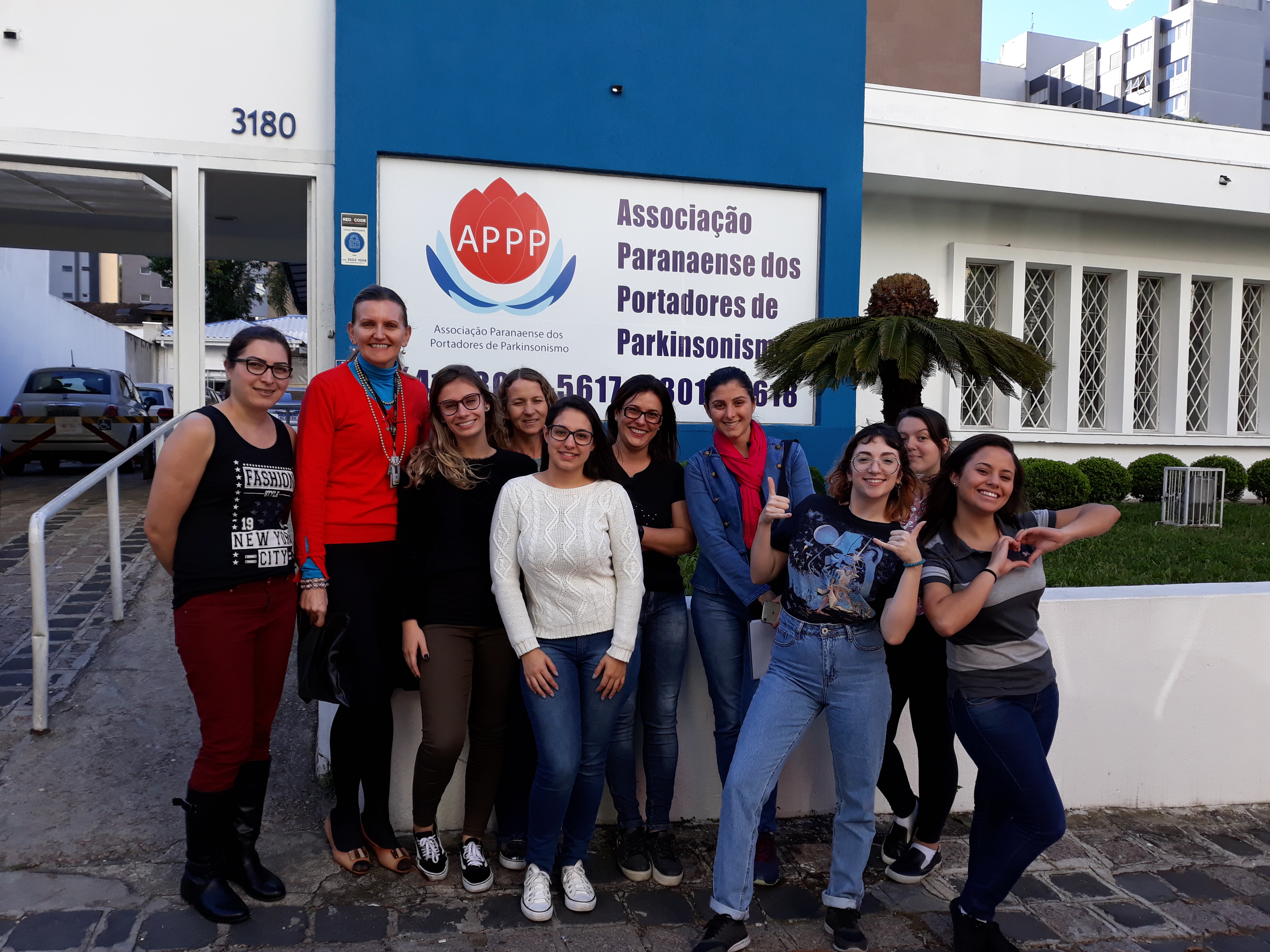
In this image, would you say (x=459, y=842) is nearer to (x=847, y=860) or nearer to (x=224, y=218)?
(x=847, y=860)

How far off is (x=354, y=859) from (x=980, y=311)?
32.0ft

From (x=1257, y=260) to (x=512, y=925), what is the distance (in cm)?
1287

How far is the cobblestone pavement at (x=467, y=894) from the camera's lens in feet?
10.1

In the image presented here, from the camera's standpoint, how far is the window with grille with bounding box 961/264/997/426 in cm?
1083

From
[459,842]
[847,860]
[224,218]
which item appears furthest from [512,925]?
[224,218]

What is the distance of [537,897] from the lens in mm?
3203

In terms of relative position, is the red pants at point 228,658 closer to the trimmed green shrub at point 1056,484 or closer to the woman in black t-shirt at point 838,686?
the woman in black t-shirt at point 838,686

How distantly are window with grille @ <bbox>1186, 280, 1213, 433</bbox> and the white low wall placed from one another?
8.78 m

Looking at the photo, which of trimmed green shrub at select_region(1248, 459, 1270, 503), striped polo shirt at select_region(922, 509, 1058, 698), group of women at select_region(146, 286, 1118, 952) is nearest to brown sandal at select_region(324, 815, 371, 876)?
group of women at select_region(146, 286, 1118, 952)

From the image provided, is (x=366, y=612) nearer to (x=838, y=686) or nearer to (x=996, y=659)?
(x=838, y=686)

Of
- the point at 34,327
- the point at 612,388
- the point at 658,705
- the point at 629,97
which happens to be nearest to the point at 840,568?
the point at 658,705

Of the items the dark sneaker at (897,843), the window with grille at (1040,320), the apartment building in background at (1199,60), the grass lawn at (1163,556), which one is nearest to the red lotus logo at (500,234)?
the grass lawn at (1163,556)

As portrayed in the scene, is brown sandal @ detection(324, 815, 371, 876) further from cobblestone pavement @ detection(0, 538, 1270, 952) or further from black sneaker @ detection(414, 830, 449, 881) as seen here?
black sneaker @ detection(414, 830, 449, 881)

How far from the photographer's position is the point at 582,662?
128 inches
